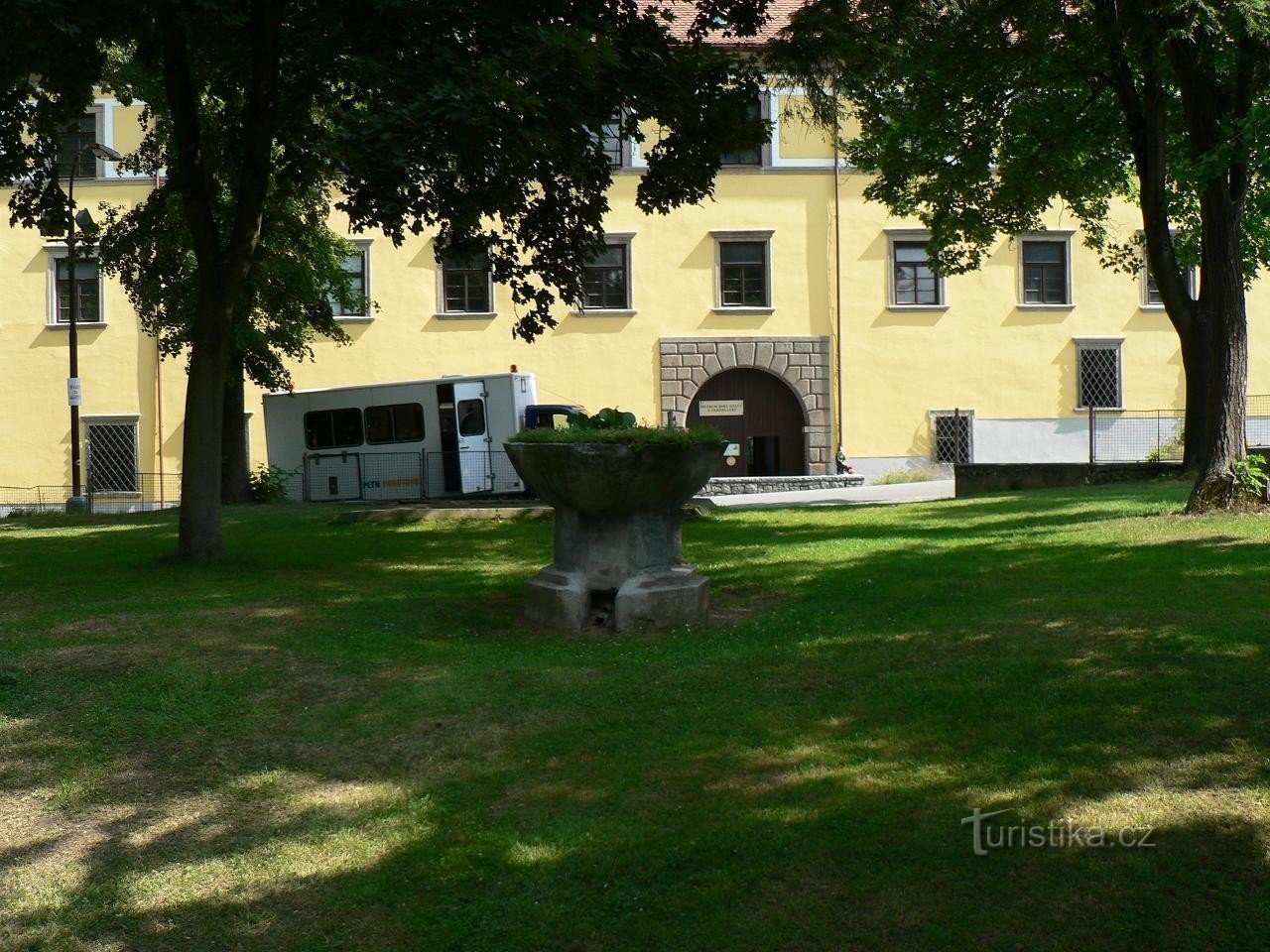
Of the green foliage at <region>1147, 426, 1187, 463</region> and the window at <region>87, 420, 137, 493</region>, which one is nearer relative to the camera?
the green foliage at <region>1147, 426, 1187, 463</region>

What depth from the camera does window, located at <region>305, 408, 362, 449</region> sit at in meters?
29.1

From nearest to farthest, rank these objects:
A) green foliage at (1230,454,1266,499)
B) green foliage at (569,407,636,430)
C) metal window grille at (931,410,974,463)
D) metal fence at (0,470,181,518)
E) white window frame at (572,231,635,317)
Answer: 1. green foliage at (569,407,636,430)
2. green foliage at (1230,454,1266,499)
3. metal fence at (0,470,181,518)
4. white window frame at (572,231,635,317)
5. metal window grille at (931,410,974,463)

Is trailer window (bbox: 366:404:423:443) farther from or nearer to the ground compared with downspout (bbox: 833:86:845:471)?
nearer to the ground

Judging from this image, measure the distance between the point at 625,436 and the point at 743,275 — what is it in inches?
1080

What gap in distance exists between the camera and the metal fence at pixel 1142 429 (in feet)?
112

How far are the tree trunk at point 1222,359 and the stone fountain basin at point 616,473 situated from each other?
7.85 meters

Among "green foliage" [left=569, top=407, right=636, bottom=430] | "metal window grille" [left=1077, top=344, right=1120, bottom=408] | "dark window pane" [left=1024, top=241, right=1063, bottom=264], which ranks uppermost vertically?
"dark window pane" [left=1024, top=241, right=1063, bottom=264]

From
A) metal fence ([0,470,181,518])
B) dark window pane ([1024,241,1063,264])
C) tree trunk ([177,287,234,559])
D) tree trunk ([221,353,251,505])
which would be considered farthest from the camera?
dark window pane ([1024,241,1063,264])

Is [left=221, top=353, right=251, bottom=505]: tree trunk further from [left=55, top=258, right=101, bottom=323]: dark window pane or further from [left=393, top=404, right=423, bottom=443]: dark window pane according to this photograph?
[left=55, top=258, right=101, bottom=323]: dark window pane

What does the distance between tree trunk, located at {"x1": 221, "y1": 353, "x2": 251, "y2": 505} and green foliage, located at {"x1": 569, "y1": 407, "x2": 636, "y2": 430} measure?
1560cm

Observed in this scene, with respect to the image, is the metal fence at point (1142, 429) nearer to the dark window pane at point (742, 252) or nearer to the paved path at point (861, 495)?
the paved path at point (861, 495)

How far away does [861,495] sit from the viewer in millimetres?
26516

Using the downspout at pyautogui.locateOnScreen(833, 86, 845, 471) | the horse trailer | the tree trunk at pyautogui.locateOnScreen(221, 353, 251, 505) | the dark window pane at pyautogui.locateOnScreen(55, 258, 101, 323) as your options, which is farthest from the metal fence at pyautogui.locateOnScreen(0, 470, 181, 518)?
the downspout at pyautogui.locateOnScreen(833, 86, 845, 471)

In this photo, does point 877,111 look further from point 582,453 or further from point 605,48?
point 582,453
